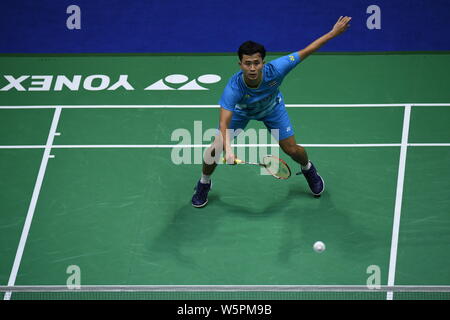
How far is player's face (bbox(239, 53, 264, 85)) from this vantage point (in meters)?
7.10

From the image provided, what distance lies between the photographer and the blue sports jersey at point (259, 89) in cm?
738

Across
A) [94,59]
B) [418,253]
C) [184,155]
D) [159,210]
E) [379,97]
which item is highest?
[94,59]

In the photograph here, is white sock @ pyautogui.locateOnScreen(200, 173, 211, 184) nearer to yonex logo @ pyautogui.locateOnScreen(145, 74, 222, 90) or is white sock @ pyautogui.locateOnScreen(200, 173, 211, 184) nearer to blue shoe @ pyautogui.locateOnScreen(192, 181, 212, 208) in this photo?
blue shoe @ pyautogui.locateOnScreen(192, 181, 212, 208)

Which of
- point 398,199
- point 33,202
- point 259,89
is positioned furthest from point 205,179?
point 398,199

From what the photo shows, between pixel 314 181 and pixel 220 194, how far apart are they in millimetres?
1194

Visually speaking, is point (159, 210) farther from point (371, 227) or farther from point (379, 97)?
point (379, 97)

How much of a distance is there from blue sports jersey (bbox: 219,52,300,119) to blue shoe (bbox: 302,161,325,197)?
1.10 metres

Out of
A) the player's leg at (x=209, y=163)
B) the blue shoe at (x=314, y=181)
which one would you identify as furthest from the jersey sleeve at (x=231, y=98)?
the blue shoe at (x=314, y=181)

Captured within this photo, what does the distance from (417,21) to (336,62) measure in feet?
5.34

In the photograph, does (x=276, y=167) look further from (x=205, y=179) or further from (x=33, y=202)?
(x=33, y=202)

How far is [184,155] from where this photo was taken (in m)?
9.30

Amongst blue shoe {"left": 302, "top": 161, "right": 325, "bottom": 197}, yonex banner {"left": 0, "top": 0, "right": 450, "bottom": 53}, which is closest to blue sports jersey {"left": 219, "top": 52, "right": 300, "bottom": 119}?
blue shoe {"left": 302, "top": 161, "right": 325, "bottom": 197}

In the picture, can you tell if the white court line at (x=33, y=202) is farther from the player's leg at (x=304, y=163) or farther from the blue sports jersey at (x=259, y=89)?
the player's leg at (x=304, y=163)
